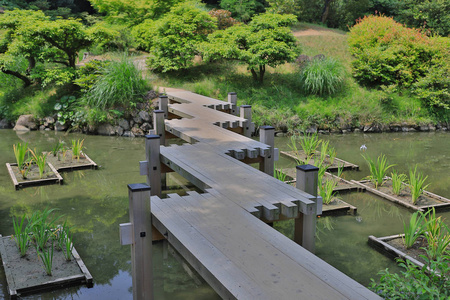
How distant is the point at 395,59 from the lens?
13734 mm

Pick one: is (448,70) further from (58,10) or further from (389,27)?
(58,10)

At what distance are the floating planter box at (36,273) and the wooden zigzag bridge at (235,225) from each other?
101 cm

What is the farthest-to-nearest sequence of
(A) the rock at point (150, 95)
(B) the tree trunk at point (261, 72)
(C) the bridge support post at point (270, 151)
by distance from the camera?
(B) the tree trunk at point (261, 72) < (A) the rock at point (150, 95) < (C) the bridge support post at point (270, 151)

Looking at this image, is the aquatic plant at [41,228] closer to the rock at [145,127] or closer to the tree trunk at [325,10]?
the rock at [145,127]

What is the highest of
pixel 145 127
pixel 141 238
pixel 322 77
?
pixel 322 77

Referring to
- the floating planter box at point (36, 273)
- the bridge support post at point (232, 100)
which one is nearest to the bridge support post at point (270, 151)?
the floating planter box at point (36, 273)

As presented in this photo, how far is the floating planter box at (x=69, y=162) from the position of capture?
873 centimetres

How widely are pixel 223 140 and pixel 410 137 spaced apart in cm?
750

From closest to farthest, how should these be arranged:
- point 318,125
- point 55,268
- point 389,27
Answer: point 55,268 < point 318,125 < point 389,27

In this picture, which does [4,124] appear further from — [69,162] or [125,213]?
[125,213]

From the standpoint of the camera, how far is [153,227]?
170 inches

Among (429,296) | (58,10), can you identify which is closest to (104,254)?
(429,296)

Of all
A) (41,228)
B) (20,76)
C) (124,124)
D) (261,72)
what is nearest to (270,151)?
(41,228)

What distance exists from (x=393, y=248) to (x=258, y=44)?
8.58 metres
